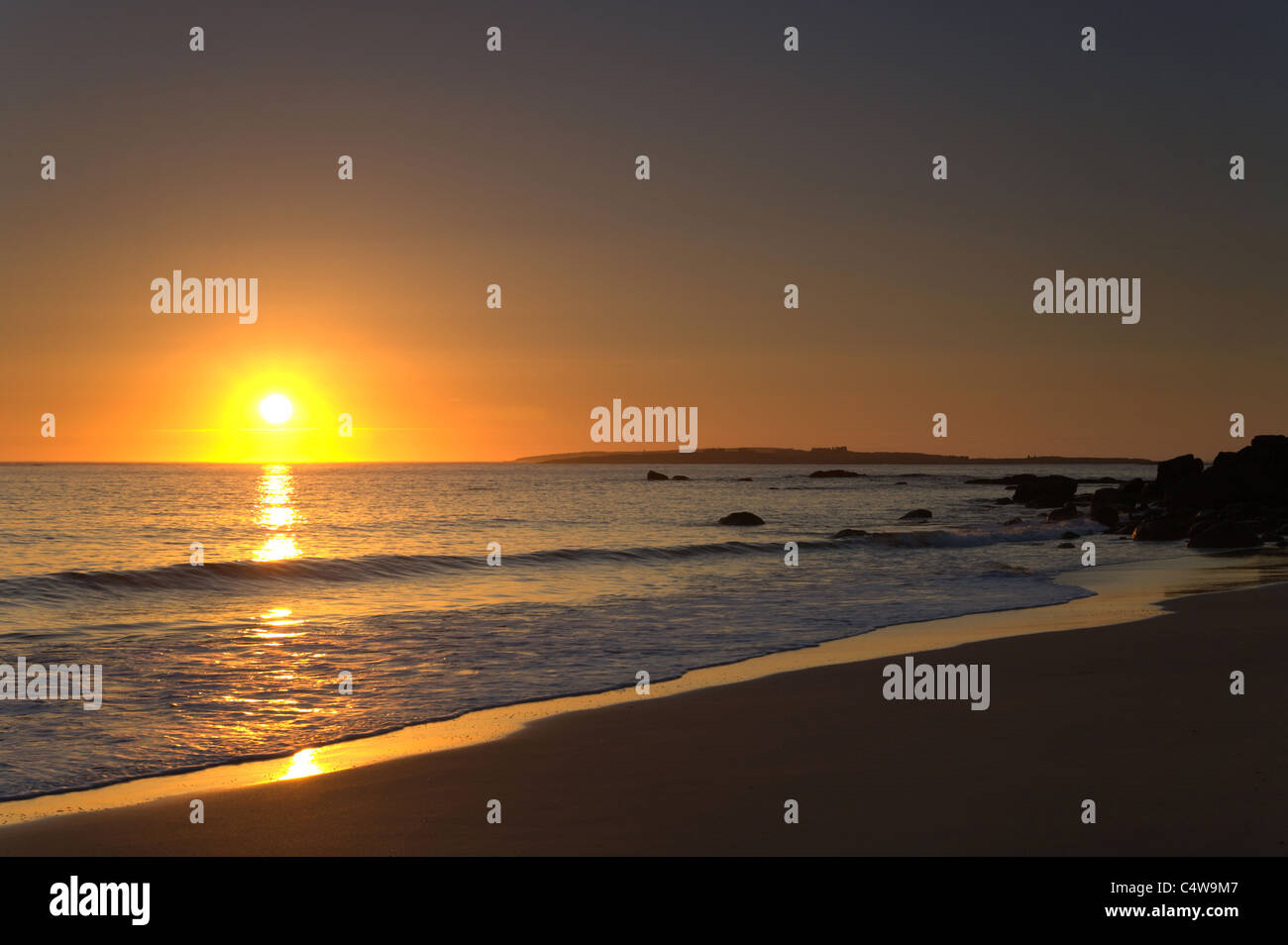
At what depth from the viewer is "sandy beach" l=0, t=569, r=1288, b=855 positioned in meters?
6.22

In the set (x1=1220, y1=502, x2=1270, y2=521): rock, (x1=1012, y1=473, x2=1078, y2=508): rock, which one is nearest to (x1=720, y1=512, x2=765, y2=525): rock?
(x1=1220, y1=502, x2=1270, y2=521): rock

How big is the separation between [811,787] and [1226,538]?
32666 millimetres

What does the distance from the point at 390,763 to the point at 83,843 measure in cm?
253

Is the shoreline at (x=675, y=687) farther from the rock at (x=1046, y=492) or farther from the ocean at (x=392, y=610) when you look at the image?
the rock at (x=1046, y=492)

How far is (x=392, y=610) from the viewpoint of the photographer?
67.2 feet

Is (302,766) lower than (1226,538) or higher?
lower

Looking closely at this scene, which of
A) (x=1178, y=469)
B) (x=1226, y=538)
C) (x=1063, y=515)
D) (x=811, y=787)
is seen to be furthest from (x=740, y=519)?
(x=811, y=787)

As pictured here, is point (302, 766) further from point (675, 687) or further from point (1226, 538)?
point (1226, 538)

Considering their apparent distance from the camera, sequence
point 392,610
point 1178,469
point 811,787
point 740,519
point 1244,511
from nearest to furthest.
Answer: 1. point 811,787
2. point 392,610
3. point 1244,511
4. point 740,519
5. point 1178,469

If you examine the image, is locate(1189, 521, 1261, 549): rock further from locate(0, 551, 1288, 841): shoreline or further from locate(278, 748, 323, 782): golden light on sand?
locate(278, 748, 323, 782): golden light on sand

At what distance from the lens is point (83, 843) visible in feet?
21.5

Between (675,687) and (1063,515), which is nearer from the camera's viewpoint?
(675,687)

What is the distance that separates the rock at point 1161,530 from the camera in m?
39.0
